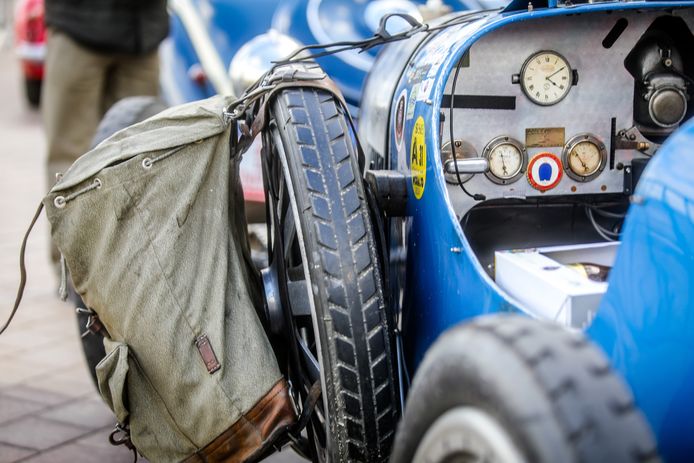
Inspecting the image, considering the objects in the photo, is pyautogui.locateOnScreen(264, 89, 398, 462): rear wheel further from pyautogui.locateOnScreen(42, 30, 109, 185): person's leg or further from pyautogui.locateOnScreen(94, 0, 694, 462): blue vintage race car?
pyautogui.locateOnScreen(42, 30, 109, 185): person's leg

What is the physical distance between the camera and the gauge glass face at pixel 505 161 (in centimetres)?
279

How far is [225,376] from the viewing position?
2408mm

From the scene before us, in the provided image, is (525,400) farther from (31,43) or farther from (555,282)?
(31,43)

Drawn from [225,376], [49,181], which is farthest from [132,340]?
[49,181]

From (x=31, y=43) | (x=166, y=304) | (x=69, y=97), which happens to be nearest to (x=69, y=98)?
(x=69, y=97)

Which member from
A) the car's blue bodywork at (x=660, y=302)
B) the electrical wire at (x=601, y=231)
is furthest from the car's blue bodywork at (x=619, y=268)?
the electrical wire at (x=601, y=231)

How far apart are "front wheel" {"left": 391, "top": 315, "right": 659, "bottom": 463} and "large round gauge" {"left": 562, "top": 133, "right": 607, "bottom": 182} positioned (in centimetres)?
122

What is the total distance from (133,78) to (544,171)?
296cm

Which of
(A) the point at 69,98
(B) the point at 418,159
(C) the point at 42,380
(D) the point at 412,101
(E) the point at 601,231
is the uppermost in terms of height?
(D) the point at 412,101

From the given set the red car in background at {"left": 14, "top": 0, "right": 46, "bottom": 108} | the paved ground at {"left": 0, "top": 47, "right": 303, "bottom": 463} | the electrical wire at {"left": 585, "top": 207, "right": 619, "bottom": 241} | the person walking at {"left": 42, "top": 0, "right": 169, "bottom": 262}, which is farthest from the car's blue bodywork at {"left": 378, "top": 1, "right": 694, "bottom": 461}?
the red car in background at {"left": 14, "top": 0, "right": 46, "bottom": 108}

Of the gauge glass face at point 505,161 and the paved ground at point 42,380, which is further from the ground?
the gauge glass face at point 505,161

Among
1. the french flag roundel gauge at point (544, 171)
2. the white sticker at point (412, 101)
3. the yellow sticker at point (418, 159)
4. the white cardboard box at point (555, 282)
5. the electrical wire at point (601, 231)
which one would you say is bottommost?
the electrical wire at point (601, 231)

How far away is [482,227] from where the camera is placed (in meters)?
3.01

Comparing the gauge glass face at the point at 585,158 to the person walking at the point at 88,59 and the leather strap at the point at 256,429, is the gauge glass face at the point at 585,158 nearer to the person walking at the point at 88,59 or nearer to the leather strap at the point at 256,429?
the leather strap at the point at 256,429
